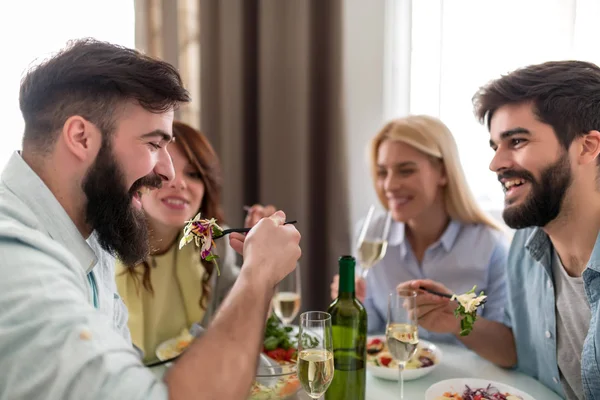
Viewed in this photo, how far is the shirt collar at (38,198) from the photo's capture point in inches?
38.7

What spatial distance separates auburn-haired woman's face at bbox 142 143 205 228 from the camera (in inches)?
74.4

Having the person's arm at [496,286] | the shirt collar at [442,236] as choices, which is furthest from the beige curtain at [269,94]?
the person's arm at [496,286]

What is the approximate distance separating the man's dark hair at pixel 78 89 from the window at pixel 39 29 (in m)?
1.53

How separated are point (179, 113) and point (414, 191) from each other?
1243 mm

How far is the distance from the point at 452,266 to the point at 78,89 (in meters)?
1.54

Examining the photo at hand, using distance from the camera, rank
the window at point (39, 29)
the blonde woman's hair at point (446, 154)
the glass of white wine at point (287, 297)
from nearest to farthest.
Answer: the glass of white wine at point (287, 297) → the blonde woman's hair at point (446, 154) → the window at point (39, 29)

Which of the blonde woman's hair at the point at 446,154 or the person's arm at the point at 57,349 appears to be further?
the blonde woman's hair at the point at 446,154

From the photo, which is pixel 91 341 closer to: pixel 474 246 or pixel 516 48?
pixel 474 246

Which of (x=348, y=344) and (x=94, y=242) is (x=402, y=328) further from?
(x=94, y=242)

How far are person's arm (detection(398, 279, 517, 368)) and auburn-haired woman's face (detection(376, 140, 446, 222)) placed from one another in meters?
0.68

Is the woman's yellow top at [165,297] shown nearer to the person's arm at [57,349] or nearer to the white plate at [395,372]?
the white plate at [395,372]

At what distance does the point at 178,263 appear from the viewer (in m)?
1.94

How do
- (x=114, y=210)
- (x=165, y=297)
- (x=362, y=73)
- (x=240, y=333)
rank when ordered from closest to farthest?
(x=240, y=333), (x=114, y=210), (x=165, y=297), (x=362, y=73)

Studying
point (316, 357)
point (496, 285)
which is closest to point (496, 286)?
point (496, 285)
